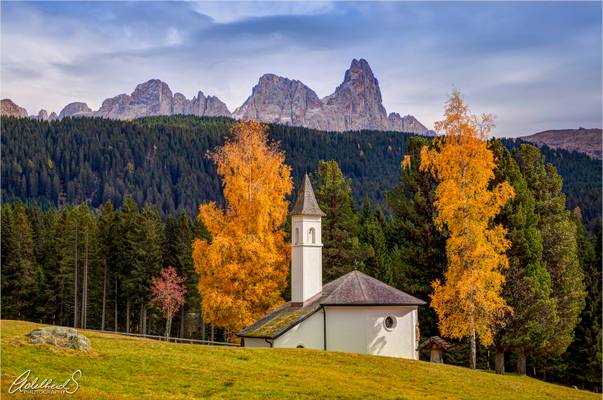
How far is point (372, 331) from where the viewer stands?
36125 mm

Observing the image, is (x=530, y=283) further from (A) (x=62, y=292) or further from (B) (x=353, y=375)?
(A) (x=62, y=292)

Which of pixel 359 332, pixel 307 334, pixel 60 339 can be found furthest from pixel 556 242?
pixel 60 339

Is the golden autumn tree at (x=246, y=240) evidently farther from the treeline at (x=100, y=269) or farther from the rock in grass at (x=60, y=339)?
the treeline at (x=100, y=269)

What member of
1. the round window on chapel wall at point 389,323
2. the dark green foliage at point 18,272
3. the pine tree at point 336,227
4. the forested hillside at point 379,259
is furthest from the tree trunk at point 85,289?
the round window on chapel wall at point 389,323

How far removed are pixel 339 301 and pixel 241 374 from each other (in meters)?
11.7

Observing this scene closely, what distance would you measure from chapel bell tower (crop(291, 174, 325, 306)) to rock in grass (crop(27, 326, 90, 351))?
49.4ft

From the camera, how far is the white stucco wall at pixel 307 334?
1438 inches

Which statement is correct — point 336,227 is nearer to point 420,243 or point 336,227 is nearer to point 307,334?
point 420,243

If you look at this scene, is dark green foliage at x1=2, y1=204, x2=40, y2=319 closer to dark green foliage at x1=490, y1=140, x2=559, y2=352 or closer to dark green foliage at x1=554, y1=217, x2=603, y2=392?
dark green foliage at x1=490, y1=140, x2=559, y2=352

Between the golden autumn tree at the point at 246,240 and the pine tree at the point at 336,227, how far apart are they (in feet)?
32.1

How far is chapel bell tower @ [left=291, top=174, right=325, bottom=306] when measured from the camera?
3906 cm

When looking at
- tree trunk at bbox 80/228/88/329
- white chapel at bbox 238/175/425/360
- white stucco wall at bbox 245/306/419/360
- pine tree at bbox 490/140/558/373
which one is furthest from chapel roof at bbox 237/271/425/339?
tree trunk at bbox 80/228/88/329

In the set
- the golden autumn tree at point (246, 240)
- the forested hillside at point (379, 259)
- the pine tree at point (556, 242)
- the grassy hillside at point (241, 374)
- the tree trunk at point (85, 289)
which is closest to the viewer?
the grassy hillside at point (241, 374)

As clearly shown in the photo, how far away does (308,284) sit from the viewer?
39094mm
